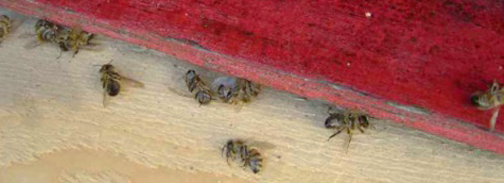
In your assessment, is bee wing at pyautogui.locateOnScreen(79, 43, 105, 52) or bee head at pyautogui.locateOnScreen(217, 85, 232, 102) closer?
bee head at pyautogui.locateOnScreen(217, 85, 232, 102)

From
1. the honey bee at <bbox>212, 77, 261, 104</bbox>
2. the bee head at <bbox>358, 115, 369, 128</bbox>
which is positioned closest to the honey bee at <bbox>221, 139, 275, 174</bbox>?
the honey bee at <bbox>212, 77, 261, 104</bbox>

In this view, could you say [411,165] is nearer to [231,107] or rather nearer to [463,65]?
[463,65]

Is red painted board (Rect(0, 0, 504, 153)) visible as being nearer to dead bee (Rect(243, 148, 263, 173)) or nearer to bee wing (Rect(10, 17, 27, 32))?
dead bee (Rect(243, 148, 263, 173))

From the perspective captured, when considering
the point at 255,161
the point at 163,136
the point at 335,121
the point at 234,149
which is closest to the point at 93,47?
the point at 163,136

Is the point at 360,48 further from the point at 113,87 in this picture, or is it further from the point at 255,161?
the point at 113,87

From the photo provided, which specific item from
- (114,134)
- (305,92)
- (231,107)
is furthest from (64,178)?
(305,92)
